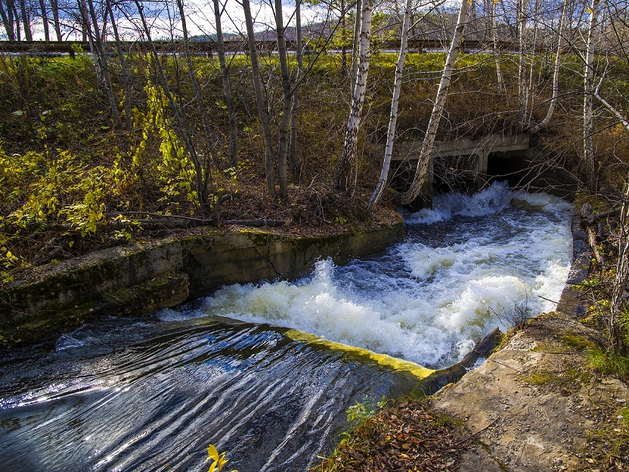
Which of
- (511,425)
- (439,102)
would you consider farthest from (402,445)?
(439,102)

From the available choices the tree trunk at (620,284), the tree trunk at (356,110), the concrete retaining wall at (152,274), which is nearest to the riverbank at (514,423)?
the tree trunk at (620,284)

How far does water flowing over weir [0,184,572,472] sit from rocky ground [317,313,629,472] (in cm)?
59

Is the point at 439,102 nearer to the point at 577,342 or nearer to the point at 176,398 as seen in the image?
the point at 577,342

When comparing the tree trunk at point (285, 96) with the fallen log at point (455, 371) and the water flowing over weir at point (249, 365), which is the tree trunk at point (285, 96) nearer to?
the water flowing over weir at point (249, 365)

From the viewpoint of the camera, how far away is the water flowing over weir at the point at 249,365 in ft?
11.6

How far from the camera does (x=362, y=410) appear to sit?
12.0ft

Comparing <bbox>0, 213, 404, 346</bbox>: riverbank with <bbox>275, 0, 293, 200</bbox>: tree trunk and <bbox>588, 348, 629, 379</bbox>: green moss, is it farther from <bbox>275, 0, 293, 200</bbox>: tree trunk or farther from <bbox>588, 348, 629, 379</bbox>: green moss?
<bbox>588, 348, 629, 379</bbox>: green moss

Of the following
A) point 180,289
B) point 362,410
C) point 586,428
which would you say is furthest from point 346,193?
point 586,428

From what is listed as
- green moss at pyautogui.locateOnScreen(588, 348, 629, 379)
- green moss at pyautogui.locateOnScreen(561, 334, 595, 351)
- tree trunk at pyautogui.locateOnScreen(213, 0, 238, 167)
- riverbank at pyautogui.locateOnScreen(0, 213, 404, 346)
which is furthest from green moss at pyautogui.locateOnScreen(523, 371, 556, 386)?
tree trunk at pyautogui.locateOnScreen(213, 0, 238, 167)

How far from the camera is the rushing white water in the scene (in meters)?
5.79

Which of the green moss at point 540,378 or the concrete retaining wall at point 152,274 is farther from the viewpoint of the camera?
the concrete retaining wall at point 152,274

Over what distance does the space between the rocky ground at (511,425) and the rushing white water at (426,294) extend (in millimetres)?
905

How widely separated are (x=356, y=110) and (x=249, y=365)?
223 inches

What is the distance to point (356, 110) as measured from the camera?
27.3 feet
